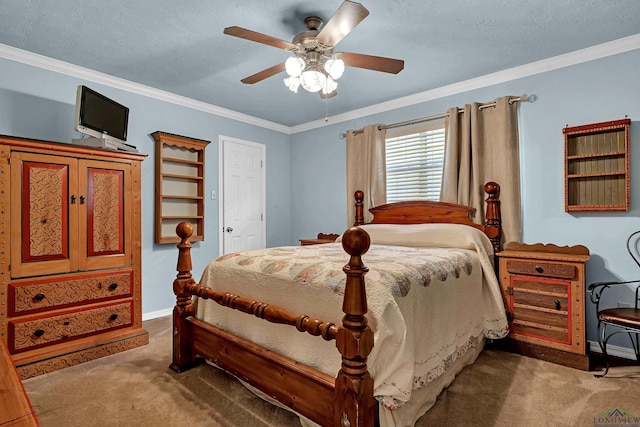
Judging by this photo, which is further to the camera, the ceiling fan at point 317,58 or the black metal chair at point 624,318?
the black metal chair at point 624,318

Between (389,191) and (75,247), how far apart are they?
10.6 ft

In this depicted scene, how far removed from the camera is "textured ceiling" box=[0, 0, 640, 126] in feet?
7.49

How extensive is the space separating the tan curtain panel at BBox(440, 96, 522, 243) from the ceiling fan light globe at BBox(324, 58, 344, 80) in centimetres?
185

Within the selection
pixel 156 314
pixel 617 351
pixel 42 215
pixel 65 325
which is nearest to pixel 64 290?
pixel 65 325

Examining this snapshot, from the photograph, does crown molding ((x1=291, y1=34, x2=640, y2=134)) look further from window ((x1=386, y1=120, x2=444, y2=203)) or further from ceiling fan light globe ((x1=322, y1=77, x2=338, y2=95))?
ceiling fan light globe ((x1=322, y1=77, x2=338, y2=95))

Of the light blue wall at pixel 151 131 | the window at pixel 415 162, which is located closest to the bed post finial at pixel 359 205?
the window at pixel 415 162

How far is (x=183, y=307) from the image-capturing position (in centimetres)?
246

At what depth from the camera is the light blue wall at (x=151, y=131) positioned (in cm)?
292

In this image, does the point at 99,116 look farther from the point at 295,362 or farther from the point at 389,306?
the point at 389,306

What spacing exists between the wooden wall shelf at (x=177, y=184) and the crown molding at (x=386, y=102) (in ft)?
1.65

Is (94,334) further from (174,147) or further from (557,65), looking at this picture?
(557,65)

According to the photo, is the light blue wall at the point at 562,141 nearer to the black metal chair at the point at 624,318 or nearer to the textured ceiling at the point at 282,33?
the black metal chair at the point at 624,318

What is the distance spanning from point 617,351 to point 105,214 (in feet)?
14.4

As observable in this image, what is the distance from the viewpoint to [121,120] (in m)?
3.22
